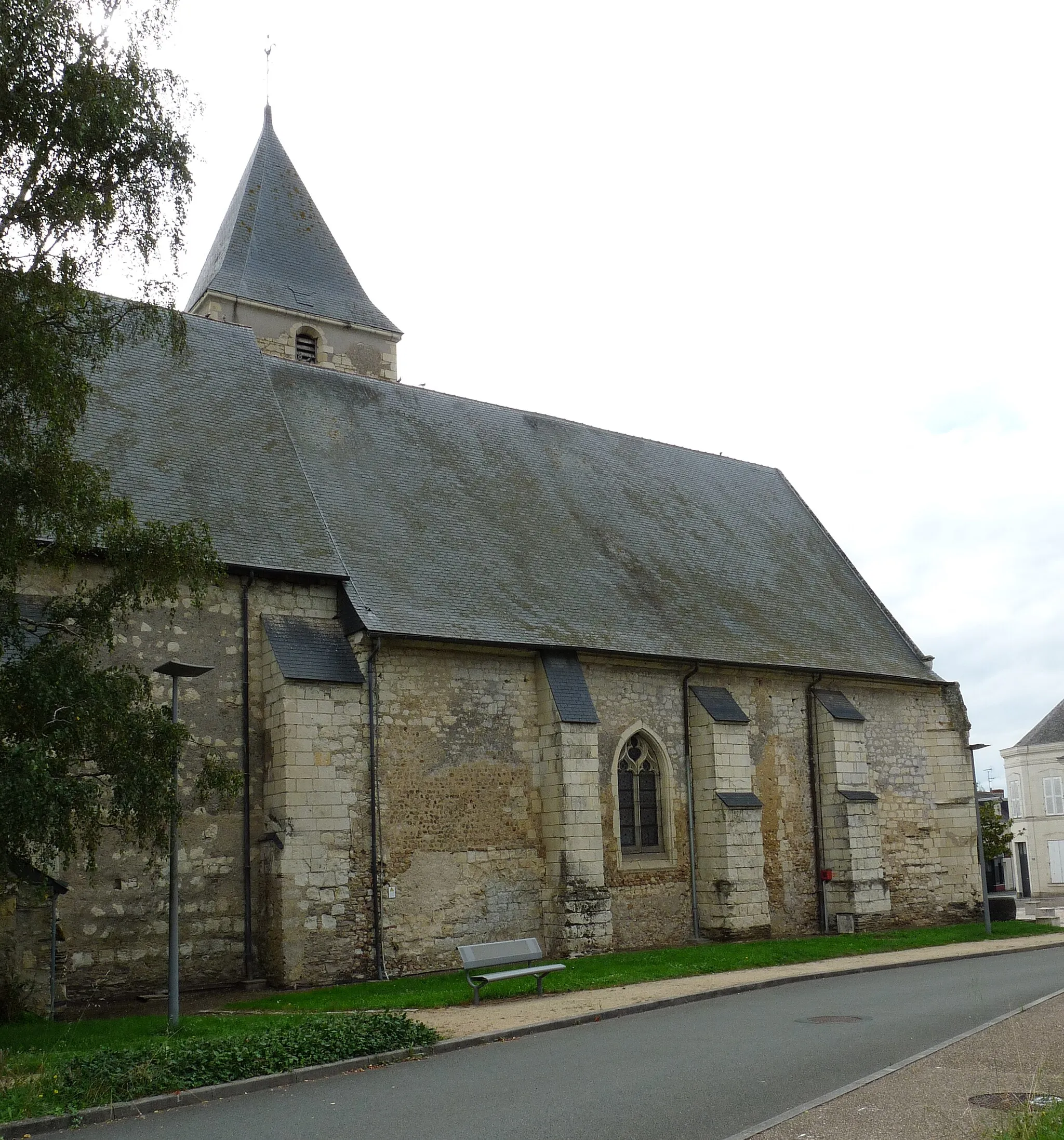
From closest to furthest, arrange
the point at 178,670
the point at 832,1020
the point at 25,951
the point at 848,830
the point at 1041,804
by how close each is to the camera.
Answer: the point at 832,1020, the point at 178,670, the point at 25,951, the point at 848,830, the point at 1041,804

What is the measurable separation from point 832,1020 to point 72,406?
32.1ft

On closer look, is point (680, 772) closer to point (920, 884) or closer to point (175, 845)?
point (920, 884)

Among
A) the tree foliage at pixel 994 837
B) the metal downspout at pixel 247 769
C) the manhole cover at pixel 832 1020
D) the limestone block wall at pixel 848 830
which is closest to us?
the manhole cover at pixel 832 1020

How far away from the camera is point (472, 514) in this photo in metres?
21.7

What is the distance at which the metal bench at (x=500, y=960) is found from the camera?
13375mm

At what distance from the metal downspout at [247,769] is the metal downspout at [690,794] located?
824cm

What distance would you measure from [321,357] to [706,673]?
11945mm

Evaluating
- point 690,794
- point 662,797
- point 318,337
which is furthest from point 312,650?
point 318,337

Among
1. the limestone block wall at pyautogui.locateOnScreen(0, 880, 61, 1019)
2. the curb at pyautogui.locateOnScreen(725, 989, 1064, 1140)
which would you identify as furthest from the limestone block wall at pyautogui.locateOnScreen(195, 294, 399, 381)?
the curb at pyautogui.locateOnScreen(725, 989, 1064, 1140)

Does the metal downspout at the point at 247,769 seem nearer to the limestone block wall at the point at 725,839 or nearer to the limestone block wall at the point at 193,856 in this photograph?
the limestone block wall at the point at 193,856

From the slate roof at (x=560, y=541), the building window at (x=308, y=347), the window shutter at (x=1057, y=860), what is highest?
the building window at (x=308, y=347)

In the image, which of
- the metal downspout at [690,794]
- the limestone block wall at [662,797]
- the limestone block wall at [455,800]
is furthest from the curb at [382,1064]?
the metal downspout at [690,794]

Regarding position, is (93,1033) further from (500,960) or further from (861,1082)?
(861,1082)

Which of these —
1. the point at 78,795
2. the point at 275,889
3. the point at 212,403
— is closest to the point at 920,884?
the point at 275,889
